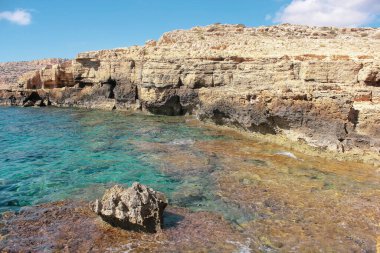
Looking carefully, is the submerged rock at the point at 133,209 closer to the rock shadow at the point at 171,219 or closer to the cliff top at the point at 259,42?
the rock shadow at the point at 171,219

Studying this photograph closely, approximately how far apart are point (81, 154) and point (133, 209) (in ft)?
32.1

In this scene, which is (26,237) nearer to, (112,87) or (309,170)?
(309,170)

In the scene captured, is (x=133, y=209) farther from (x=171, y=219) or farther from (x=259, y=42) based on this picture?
(x=259, y=42)

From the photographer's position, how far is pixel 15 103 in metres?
43.8

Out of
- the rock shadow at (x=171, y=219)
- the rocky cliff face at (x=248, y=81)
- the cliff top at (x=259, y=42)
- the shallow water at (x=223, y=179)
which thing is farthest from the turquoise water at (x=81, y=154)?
the cliff top at (x=259, y=42)

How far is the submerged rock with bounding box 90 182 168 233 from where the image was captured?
9859mm

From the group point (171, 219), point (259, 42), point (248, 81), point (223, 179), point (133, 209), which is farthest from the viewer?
point (259, 42)

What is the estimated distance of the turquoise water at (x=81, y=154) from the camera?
1349 centimetres

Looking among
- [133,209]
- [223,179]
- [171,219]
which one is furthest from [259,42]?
[133,209]

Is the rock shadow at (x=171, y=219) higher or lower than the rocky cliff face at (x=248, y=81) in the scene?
lower

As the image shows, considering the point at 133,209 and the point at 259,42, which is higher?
the point at 259,42

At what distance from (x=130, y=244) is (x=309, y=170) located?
9211mm

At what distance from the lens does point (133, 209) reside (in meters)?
9.94

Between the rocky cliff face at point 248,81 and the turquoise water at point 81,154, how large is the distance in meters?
2.72
